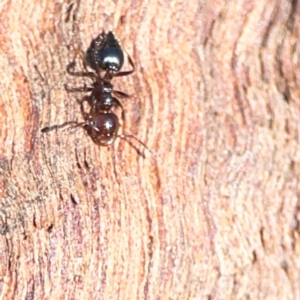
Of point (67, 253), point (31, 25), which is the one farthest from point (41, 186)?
point (31, 25)

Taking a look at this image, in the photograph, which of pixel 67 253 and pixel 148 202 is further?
pixel 148 202

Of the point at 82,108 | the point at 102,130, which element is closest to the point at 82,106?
the point at 82,108

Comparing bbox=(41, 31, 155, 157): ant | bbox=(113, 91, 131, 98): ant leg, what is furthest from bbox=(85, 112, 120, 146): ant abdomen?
bbox=(113, 91, 131, 98): ant leg

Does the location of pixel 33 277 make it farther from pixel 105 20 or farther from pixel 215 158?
pixel 105 20

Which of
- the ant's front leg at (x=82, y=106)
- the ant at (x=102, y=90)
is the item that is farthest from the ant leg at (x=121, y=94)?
the ant's front leg at (x=82, y=106)

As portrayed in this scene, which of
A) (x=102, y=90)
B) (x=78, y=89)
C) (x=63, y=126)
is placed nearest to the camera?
(x=63, y=126)

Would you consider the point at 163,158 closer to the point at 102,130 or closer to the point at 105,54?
the point at 102,130

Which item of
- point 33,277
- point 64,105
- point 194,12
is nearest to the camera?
point 33,277
